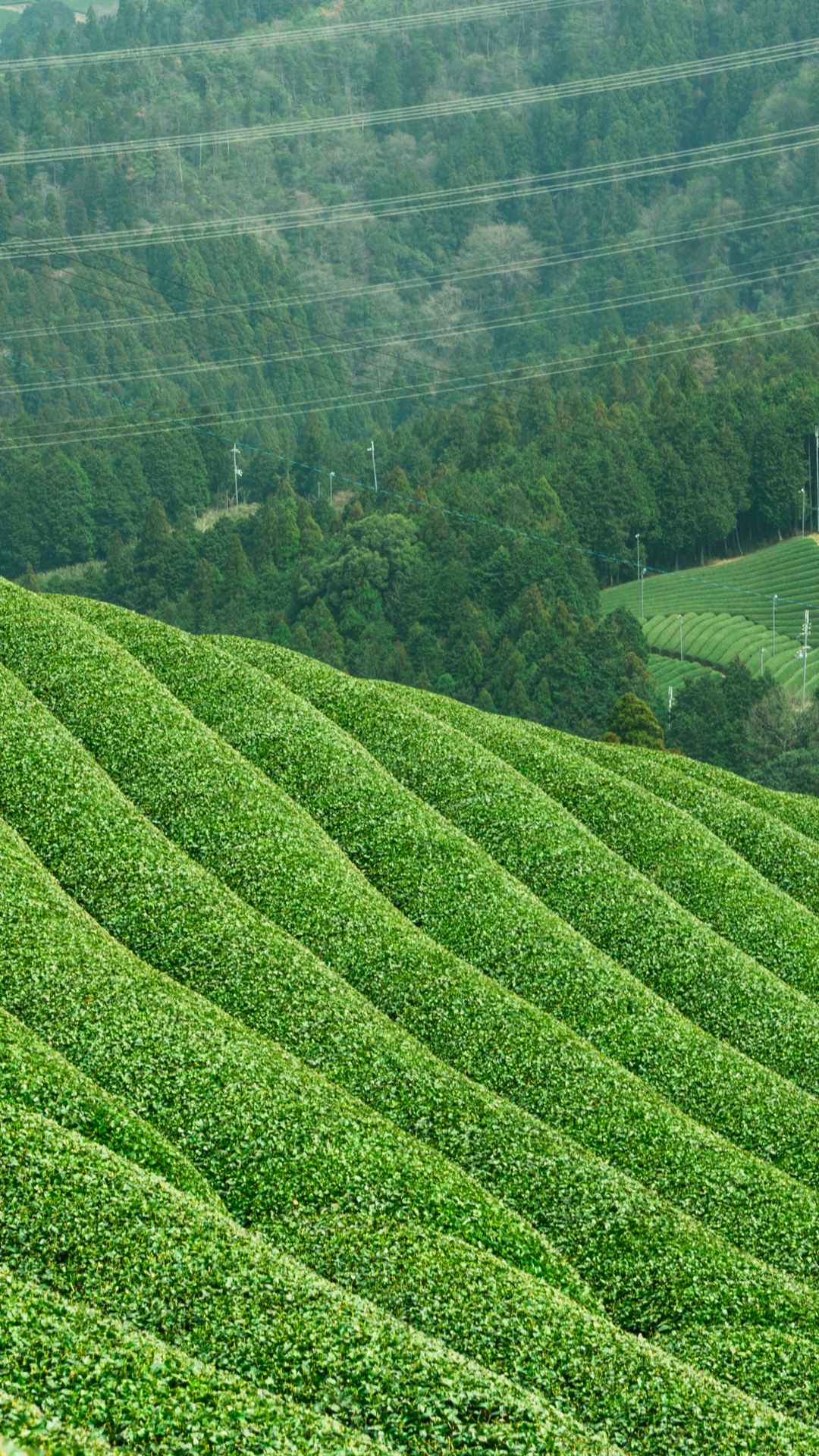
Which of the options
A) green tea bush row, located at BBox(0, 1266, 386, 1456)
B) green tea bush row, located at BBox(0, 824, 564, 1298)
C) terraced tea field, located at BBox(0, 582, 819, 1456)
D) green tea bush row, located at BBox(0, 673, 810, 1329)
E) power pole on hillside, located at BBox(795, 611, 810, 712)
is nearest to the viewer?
green tea bush row, located at BBox(0, 1266, 386, 1456)

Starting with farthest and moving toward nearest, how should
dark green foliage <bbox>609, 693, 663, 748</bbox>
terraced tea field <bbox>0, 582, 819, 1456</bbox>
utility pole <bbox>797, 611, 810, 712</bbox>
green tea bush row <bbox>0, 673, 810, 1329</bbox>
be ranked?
utility pole <bbox>797, 611, 810, 712</bbox>
dark green foliage <bbox>609, 693, 663, 748</bbox>
green tea bush row <bbox>0, 673, 810, 1329</bbox>
terraced tea field <bbox>0, 582, 819, 1456</bbox>

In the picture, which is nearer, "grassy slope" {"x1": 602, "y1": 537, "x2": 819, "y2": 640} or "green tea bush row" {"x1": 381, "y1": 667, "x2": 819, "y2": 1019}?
"green tea bush row" {"x1": 381, "y1": 667, "x2": 819, "y2": 1019}

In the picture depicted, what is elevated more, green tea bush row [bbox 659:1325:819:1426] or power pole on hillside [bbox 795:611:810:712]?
green tea bush row [bbox 659:1325:819:1426]

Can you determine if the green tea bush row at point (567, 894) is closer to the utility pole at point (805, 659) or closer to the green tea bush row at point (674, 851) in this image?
the green tea bush row at point (674, 851)

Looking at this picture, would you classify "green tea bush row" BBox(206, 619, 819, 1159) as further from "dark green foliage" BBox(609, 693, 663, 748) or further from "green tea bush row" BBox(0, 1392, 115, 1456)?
"dark green foliage" BBox(609, 693, 663, 748)

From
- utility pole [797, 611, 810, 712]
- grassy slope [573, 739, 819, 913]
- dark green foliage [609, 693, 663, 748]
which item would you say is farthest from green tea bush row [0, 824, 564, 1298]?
utility pole [797, 611, 810, 712]

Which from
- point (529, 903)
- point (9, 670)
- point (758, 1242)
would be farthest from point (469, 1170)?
point (9, 670)

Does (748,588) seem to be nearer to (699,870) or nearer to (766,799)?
(766,799)

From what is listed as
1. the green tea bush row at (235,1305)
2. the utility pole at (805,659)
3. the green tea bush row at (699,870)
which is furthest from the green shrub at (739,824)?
the utility pole at (805,659)

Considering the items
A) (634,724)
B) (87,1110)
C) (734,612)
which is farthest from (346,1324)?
(734,612)
